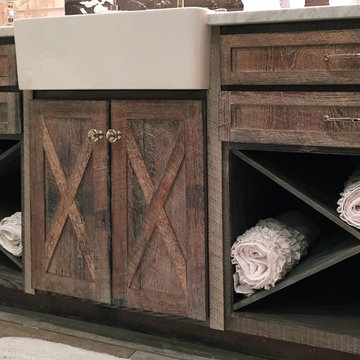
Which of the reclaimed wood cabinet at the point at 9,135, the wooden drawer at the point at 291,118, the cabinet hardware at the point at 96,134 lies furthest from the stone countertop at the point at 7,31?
the wooden drawer at the point at 291,118

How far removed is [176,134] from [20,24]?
549 mm

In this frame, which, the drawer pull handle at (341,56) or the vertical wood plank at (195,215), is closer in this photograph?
the drawer pull handle at (341,56)

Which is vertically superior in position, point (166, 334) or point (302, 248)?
point (302, 248)

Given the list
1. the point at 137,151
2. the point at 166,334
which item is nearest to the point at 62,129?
the point at 137,151

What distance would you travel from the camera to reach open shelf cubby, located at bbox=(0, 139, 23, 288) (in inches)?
77.7

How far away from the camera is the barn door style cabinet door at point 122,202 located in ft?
5.35

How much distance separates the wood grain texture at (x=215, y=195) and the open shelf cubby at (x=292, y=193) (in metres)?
0.03

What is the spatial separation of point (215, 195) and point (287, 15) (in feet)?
1.52

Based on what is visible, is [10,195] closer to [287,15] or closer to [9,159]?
[9,159]

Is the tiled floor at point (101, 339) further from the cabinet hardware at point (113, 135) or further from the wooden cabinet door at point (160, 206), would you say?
the cabinet hardware at point (113, 135)

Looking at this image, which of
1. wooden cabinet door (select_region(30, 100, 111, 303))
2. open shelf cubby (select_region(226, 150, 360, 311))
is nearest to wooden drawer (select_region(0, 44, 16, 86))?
wooden cabinet door (select_region(30, 100, 111, 303))

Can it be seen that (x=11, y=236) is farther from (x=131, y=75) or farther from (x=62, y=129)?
(x=131, y=75)

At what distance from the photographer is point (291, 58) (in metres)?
1.47

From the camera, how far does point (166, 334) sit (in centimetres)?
184
